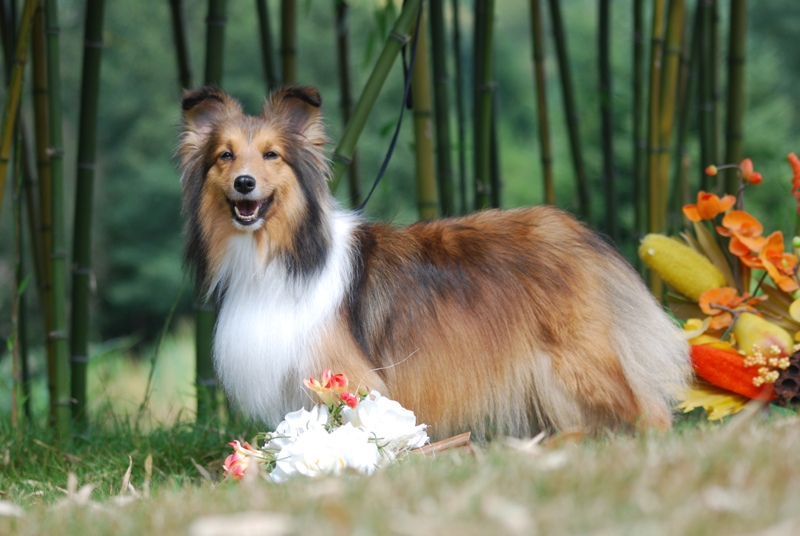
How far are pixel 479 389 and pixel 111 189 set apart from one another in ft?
44.9

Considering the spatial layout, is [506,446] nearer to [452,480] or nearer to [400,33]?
[452,480]

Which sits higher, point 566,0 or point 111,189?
point 566,0

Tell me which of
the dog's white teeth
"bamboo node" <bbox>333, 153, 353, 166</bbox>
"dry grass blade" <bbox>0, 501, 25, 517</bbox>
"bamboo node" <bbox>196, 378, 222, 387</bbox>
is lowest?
"bamboo node" <bbox>196, 378, 222, 387</bbox>

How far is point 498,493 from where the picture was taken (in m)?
1.86

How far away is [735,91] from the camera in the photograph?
460 cm

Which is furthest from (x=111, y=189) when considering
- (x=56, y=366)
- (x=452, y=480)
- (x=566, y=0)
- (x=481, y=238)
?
(x=452, y=480)

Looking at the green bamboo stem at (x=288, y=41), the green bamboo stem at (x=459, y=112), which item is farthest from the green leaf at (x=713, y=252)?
the green bamboo stem at (x=288, y=41)

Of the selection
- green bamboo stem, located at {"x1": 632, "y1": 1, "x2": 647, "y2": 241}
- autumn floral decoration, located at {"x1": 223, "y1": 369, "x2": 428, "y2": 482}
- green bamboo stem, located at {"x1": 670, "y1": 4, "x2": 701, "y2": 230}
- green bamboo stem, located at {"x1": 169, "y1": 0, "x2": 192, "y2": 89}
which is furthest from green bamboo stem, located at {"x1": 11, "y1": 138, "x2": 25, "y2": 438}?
Answer: green bamboo stem, located at {"x1": 670, "y1": 4, "x2": 701, "y2": 230}

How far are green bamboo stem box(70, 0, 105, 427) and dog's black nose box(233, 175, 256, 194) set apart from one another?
1.58 meters

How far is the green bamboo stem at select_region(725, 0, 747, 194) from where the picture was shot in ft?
14.9

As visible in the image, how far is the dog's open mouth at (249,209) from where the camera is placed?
3.31 metres

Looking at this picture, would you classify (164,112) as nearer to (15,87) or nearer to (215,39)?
(215,39)

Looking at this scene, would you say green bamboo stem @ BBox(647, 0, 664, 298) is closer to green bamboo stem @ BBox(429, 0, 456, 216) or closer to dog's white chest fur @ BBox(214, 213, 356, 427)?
green bamboo stem @ BBox(429, 0, 456, 216)

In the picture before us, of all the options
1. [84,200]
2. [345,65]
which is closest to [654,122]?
[345,65]
